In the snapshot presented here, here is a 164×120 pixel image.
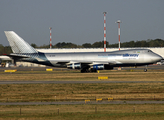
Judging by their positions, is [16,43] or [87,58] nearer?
[87,58]

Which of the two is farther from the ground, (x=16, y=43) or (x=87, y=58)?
(x=16, y=43)

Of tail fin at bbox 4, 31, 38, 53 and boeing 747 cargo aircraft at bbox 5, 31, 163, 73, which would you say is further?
tail fin at bbox 4, 31, 38, 53

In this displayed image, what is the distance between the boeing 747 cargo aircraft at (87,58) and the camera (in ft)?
212

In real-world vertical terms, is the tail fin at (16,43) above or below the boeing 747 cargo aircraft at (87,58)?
above

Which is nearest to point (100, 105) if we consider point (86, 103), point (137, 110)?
point (86, 103)

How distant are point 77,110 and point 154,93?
13.3 m

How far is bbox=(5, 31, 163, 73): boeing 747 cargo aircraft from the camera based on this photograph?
2549 inches

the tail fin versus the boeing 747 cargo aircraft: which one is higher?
the tail fin

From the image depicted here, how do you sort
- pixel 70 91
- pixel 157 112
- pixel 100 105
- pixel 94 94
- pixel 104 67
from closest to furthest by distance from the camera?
pixel 157 112, pixel 100 105, pixel 94 94, pixel 70 91, pixel 104 67

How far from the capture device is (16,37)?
2643 inches

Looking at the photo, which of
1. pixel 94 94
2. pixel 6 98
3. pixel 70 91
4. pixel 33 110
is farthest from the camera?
pixel 70 91

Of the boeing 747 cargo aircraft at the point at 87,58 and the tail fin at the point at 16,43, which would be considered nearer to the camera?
the boeing 747 cargo aircraft at the point at 87,58

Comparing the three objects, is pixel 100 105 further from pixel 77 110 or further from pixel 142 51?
pixel 142 51

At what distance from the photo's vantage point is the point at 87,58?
2630 inches
